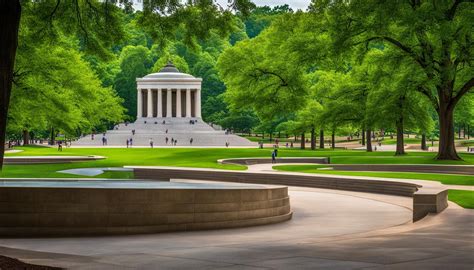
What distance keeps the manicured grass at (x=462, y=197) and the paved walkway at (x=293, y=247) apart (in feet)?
6.12

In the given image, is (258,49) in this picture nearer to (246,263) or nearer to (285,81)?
(285,81)

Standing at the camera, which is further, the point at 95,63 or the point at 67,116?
the point at 95,63

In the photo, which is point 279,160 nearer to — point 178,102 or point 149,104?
point 178,102

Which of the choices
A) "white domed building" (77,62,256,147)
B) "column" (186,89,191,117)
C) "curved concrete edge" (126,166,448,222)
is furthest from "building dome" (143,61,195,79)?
"curved concrete edge" (126,166,448,222)

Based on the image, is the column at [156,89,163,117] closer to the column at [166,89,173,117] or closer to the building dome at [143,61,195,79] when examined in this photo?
the column at [166,89,173,117]

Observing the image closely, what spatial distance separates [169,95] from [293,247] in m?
115

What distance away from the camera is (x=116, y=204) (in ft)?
53.9

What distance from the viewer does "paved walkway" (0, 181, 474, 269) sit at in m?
10.0

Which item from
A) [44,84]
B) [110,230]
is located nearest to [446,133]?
[44,84]

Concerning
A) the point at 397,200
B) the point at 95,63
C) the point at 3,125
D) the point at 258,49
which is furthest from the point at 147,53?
the point at 3,125

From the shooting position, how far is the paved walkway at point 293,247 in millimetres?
10008

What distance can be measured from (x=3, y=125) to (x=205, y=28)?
27.3 ft

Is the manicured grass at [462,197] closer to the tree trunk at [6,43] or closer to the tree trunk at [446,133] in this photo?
the tree trunk at [6,43]

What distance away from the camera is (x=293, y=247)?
12.3m
